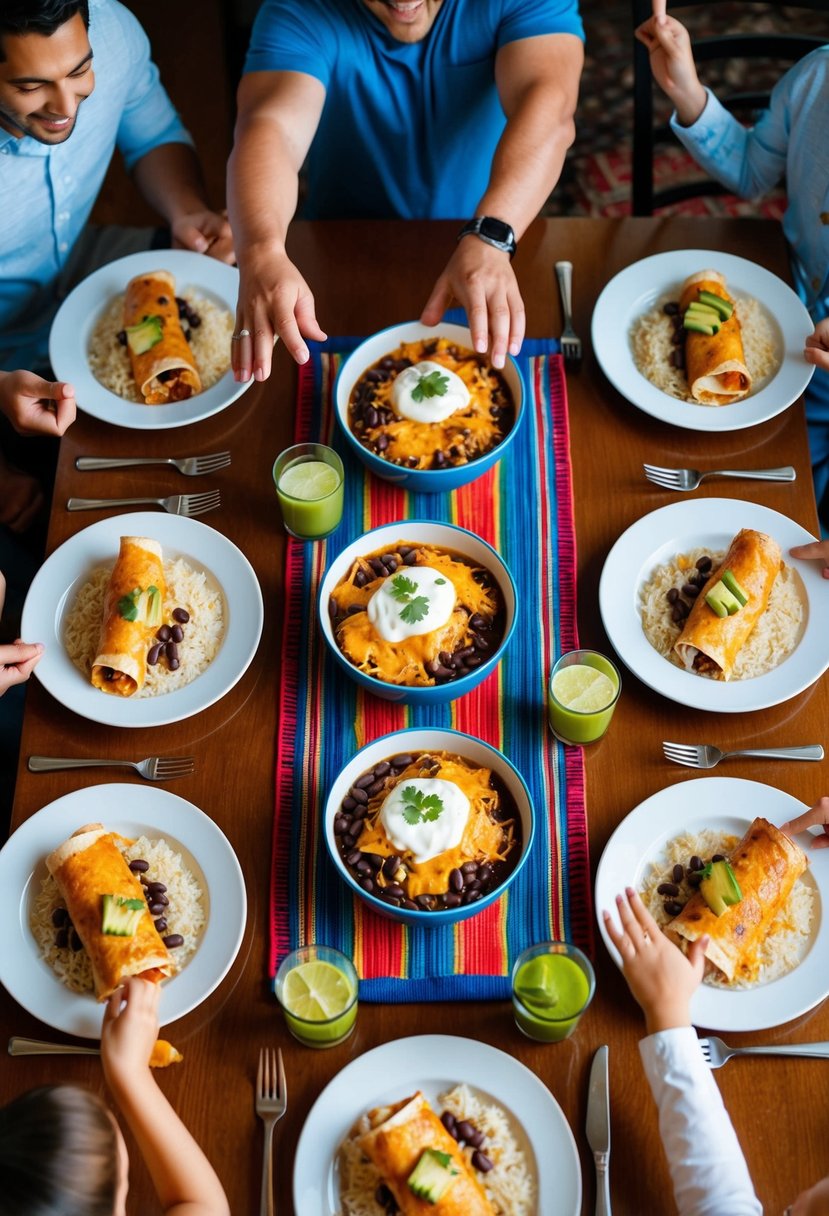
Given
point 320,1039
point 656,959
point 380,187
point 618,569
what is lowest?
point 320,1039

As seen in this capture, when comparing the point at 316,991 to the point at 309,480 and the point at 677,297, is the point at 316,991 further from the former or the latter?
the point at 677,297

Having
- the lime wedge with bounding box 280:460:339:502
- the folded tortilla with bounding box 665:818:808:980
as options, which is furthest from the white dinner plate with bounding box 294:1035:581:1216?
the lime wedge with bounding box 280:460:339:502

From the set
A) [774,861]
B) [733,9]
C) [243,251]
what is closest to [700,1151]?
[774,861]

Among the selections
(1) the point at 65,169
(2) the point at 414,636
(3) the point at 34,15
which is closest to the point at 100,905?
(2) the point at 414,636

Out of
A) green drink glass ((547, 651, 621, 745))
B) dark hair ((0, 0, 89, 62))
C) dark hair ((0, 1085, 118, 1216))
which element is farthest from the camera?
dark hair ((0, 0, 89, 62))

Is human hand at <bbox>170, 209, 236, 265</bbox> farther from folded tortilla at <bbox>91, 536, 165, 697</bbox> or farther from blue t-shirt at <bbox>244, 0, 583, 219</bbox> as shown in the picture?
folded tortilla at <bbox>91, 536, 165, 697</bbox>

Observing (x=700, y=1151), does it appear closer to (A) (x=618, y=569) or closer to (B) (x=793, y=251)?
(A) (x=618, y=569)
